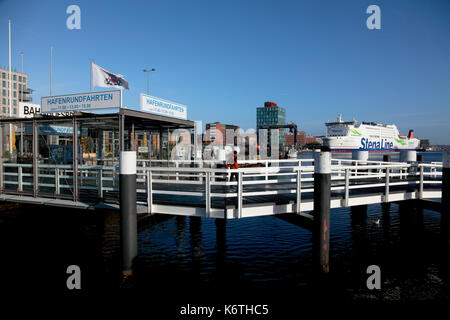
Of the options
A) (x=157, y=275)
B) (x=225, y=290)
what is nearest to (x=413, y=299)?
(x=225, y=290)

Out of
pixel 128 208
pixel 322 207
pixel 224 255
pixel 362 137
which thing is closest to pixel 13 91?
pixel 362 137

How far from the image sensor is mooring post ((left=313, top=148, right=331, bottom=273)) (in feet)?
23.8

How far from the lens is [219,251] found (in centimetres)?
1088

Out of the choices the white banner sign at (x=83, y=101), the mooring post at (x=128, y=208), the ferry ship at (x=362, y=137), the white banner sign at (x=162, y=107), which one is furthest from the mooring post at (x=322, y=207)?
the ferry ship at (x=362, y=137)

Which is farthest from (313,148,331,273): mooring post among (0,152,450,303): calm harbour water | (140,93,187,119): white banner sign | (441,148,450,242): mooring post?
(140,93,187,119): white banner sign

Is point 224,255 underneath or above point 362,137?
underneath

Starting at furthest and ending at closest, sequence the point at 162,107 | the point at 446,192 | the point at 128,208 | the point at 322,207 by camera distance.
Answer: the point at 162,107
the point at 446,192
the point at 322,207
the point at 128,208

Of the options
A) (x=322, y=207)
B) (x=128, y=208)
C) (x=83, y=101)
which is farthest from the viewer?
(x=83, y=101)

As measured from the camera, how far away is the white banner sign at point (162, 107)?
1030cm

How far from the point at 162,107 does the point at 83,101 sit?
8.49ft

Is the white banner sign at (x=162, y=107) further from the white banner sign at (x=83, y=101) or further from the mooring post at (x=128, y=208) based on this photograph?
the mooring post at (x=128, y=208)

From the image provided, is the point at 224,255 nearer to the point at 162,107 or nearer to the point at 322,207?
the point at 322,207

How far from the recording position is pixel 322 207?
733cm

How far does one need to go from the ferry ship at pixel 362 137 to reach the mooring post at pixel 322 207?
278ft
